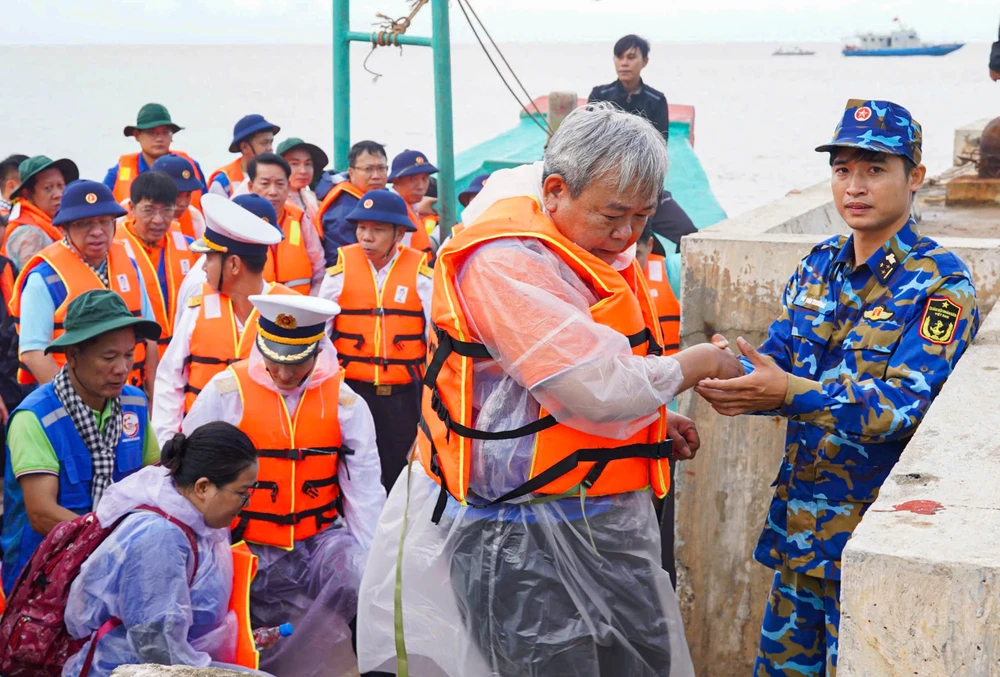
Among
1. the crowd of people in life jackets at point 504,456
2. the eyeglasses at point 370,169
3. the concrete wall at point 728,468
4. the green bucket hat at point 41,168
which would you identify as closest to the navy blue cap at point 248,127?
the eyeglasses at point 370,169

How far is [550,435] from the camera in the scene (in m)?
2.43

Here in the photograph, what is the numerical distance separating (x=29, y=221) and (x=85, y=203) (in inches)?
58.1

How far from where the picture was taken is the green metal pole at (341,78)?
878cm

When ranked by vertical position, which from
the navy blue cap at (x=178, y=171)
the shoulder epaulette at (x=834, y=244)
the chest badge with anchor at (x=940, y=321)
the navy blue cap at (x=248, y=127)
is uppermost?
the navy blue cap at (x=248, y=127)

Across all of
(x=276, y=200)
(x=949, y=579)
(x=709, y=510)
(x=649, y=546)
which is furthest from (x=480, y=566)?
(x=276, y=200)

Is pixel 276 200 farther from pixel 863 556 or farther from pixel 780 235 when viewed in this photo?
pixel 863 556

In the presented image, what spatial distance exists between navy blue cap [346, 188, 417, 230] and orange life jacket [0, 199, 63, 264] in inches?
75.8

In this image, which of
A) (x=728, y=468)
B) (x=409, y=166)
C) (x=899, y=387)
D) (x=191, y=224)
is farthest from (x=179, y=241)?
(x=899, y=387)

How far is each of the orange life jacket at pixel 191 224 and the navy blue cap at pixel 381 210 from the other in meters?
1.52

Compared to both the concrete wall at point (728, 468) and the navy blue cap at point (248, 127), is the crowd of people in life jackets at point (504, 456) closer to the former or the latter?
the concrete wall at point (728, 468)

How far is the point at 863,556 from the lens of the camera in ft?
5.49

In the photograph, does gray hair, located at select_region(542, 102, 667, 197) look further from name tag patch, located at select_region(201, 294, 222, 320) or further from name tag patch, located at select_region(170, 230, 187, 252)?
name tag patch, located at select_region(170, 230, 187, 252)

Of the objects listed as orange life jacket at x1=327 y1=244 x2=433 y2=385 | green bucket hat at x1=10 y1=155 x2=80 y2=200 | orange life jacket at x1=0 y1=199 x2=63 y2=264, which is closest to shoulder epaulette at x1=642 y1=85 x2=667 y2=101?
orange life jacket at x1=327 y1=244 x2=433 y2=385

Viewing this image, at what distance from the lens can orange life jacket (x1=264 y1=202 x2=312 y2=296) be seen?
6.62 metres
